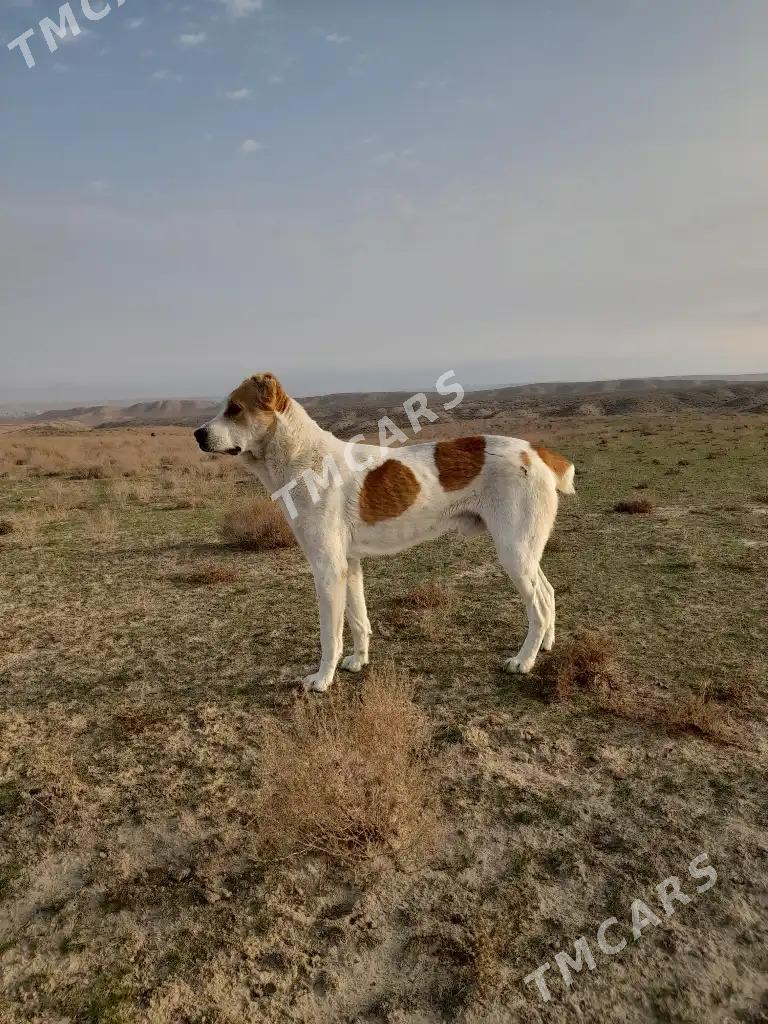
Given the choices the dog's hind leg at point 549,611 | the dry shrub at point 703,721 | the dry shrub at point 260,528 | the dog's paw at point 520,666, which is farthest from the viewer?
the dry shrub at point 260,528

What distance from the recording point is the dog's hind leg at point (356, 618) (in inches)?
197

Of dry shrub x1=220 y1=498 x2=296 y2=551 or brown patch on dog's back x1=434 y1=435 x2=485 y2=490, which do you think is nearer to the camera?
brown patch on dog's back x1=434 y1=435 x2=485 y2=490

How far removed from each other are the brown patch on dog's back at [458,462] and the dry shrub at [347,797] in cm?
200

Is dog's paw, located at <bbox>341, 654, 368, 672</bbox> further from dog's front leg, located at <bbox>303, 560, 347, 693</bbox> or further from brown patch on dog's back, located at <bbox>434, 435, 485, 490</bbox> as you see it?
brown patch on dog's back, located at <bbox>434, 435, 485, 490</bbox>

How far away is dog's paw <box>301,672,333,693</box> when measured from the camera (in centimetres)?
461

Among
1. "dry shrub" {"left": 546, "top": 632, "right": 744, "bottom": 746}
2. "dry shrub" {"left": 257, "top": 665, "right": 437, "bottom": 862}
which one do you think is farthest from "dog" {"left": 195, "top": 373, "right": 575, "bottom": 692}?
"dry shrub" {"left": 257, "top": 665, "right": 437, "bottom": 862}

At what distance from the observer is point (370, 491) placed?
4.61m

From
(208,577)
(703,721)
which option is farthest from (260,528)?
(703,721)

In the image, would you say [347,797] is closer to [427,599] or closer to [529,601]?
[529,601]

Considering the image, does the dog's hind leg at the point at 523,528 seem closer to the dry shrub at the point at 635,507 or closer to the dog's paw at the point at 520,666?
the dog's paw at the point at 520,666

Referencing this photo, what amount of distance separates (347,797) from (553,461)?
126 inches

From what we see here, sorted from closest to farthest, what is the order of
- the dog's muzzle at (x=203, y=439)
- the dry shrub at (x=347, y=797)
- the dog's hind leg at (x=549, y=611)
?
the dry shrub at (x=347, y=797)
the dog's muzzle at (x=203, y=439)
the dog's hind leg at (x=549, y=611)

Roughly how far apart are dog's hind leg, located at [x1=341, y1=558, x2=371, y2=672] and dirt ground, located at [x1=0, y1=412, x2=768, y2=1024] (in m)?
0.20

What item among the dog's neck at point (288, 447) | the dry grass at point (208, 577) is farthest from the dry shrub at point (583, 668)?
the dry grass at point (208, 577)
